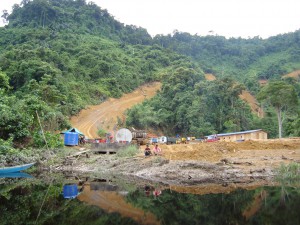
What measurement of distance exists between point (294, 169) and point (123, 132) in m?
15.1

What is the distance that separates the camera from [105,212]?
41.3 ft

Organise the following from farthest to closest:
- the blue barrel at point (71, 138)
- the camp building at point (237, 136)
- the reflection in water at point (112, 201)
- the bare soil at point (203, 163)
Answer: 1. the camp building at point (237, 136)
2. the blue barrel at point (71, 138)
3. the bare soil at point (203, 163)
4. the reflection in water at point (112, 201)

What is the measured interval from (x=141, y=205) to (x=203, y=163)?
30.3ft

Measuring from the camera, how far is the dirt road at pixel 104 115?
47.4 meters

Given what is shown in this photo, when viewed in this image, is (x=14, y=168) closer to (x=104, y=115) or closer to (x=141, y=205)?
(x=141, y=205)

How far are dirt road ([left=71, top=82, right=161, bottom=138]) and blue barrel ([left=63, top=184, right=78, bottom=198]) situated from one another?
24561 millimetres

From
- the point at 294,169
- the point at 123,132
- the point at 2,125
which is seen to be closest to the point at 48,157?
the point at 2,125

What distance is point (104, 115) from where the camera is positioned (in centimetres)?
5303

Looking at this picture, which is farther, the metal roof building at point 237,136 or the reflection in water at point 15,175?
the metal roof building at point 237,136

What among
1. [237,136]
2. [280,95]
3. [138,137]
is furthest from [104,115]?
[280,95]

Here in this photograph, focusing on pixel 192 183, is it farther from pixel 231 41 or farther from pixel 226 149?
pixel 231 41

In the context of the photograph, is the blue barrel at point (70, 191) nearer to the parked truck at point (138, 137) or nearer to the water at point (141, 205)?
the water at point (141, 205)

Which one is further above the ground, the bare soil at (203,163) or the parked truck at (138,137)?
the parked truck at (138,137)

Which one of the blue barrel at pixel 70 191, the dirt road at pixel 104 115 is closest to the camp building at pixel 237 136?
the dirt road at pixel 104 115
